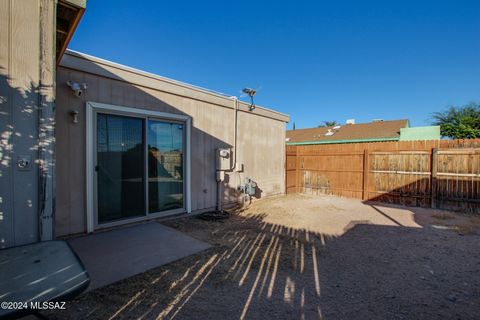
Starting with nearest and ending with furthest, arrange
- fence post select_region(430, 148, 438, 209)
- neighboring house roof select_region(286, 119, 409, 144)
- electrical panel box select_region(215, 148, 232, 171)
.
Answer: electrical panel box select_region(215, 148, 232, 171) → fence post select_region(430, 148, 438, 209) → neighboring house roof select_region(286, 119, 409, 144)

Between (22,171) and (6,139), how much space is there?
315 mm

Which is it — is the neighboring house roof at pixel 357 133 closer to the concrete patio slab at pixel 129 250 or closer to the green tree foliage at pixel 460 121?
the green tree foliage at pixel 460 121

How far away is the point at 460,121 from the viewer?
1539 cm

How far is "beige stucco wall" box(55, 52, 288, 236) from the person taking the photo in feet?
11.1

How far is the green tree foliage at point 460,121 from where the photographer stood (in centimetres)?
1484

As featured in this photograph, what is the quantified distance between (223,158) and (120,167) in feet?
7.86

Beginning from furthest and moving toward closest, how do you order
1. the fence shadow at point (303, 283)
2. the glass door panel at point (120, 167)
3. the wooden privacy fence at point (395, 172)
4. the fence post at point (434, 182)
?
the fence post at point (434, 182), the wooden privacy fence at point (395, 172), the glass door panel at point (120, 167), the fence shadow at point (303, 283)

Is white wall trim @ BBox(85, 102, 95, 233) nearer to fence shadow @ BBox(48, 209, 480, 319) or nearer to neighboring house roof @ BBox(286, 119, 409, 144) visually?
fence shadow @ BBox(48, 209, 480, 319)

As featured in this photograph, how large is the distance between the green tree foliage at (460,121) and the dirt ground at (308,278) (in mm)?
15256

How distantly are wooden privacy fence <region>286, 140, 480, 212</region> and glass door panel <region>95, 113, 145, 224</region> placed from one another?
18.6 ft

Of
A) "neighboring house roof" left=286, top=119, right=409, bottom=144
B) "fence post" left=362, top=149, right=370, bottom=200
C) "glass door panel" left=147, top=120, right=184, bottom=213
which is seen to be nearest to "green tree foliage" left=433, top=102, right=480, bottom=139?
"neighboring house roof" left=286, top=119, right=409, bottom=144

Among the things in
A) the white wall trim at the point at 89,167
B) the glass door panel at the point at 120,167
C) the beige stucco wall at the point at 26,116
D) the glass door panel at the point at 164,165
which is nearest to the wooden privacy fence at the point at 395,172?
the glass door panel at the point at 164,165

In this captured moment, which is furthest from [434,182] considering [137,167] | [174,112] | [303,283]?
[137,167]

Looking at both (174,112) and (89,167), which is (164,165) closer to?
(174,112)
